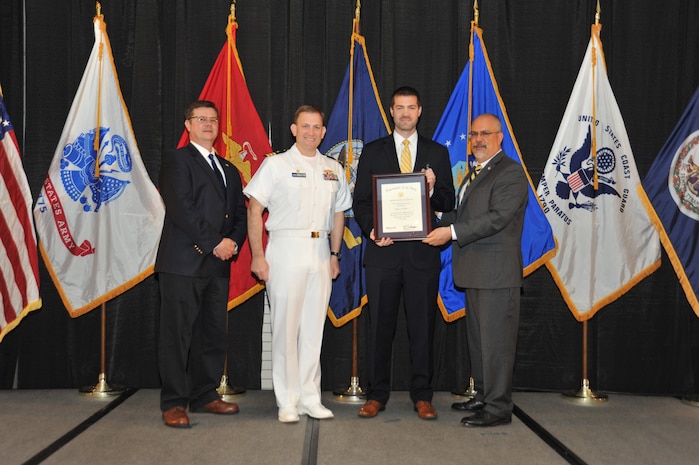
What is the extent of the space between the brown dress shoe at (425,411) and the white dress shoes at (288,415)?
2.46 feet

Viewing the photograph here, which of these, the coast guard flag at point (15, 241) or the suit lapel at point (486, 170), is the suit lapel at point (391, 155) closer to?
the suit lapel at point (486, 170)

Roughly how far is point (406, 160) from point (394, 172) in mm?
110

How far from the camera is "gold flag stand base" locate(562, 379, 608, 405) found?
4.79 meters

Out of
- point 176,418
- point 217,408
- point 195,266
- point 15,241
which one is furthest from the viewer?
point 15,241

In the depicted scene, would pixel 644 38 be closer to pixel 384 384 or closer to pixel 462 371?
pixel 462 371

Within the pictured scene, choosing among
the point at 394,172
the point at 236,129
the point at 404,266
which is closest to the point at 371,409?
the point at 404,266

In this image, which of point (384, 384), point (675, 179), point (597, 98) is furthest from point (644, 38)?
point (384, 384)

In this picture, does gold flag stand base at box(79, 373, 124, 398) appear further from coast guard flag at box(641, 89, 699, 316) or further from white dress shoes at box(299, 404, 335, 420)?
coast guard flag at box(641, 89, 699, 316)

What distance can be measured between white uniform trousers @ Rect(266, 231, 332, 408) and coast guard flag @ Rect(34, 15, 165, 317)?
1.17m

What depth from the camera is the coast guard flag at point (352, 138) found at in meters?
4.81

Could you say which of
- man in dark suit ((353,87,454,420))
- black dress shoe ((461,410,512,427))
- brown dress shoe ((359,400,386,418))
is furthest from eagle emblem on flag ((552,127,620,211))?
brown dress shoe ((359,400,386,418))

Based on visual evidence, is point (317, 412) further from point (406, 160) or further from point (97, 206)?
point (97, 206)

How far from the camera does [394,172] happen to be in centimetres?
429

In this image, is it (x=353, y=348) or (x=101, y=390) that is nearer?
(x=101, y=390)
